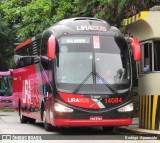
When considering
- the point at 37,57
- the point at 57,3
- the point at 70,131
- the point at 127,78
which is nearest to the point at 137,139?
the point at 127,78

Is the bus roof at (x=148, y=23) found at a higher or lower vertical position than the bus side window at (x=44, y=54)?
higher

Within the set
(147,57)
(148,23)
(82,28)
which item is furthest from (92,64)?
(147,57)

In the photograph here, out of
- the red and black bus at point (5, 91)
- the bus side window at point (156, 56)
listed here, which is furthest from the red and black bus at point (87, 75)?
the red and black bus at point (5, 91)

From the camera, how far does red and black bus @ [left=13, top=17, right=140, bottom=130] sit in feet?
47.5

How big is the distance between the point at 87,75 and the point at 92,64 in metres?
→ 0.39

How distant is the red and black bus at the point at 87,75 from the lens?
14.5 metres

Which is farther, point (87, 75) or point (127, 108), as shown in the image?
point (127, 108)

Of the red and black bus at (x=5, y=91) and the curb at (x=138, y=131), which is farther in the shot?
the red and black bus at (x=5, y=91)

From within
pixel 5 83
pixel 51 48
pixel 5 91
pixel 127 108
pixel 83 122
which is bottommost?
pixel 5 91

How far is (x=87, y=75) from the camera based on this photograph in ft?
48.4

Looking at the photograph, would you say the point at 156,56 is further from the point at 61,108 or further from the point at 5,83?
the point at 5,83

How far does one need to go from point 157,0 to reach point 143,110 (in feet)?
16.4

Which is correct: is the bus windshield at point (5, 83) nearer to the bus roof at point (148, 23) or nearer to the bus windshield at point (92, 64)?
the bus roof at point (148, 23)

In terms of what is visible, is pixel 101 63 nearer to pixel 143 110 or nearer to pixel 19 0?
pixel 143 110
